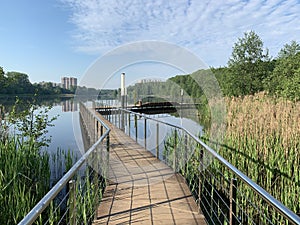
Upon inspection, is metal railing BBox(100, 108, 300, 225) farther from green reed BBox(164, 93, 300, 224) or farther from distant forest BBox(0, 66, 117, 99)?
distant forest BBox(0, 66, 117, 99)

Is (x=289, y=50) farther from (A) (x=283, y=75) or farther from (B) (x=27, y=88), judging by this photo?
(B) (x=27, y=88)

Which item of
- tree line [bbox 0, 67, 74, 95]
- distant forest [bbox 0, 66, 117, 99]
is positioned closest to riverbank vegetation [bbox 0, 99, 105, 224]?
distant forest [bbox 0, 66, 117, 99]

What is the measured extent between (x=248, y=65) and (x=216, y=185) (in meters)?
12.0

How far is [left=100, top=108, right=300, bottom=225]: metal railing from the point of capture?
4.80 ft

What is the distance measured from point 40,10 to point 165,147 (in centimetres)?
914

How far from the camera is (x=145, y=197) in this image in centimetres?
286

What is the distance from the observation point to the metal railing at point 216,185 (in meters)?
1.46

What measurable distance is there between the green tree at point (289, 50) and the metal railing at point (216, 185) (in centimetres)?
1085

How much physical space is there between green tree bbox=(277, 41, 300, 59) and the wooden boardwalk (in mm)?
13501

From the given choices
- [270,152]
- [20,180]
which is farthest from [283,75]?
[20,180]

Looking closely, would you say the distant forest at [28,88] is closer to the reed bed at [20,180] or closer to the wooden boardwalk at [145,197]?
the reed bed at [20,180]

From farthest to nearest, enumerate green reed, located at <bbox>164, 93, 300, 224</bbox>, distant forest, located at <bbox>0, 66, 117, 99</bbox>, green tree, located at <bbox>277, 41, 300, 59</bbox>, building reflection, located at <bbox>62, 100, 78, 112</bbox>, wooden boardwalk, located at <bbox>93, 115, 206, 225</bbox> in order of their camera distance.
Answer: building reflection, located at <bbox>62, 100, 78, 112</bbox>
green tree, located at <bbox>277, 41, 300, 59</bbox>
distant forest, located at <bbox>0, 66, 117, 99</bbox>
green reed, located at <bbox>164, 93, 300, 224</bbox>
wooden boardwalk, located at <bbox>93, 115, 206, 225</bbox>

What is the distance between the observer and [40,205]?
0.98 metres

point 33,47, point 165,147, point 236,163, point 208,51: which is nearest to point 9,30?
point 33,47
